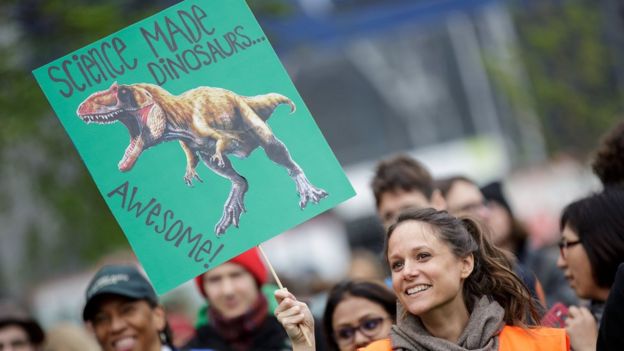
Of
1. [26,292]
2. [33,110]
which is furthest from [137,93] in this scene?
[26,292]

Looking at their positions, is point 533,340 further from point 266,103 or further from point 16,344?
point 16,344

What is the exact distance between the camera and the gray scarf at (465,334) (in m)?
5.04

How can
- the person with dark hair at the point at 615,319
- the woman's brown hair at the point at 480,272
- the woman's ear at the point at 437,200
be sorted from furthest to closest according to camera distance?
the woman's ear at the point at 437,200 → the woman's brown hair at the point at 480,272 → the person with dark hair at the point at 615,319

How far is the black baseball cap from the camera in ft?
21.0

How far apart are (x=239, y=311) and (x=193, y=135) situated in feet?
6.13

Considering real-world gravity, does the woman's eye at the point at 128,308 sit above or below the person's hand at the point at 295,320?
above

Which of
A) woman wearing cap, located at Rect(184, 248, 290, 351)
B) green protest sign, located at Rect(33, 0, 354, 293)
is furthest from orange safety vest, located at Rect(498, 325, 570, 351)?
woman wearing cap, located at Rect(184, 248, 290, 351)

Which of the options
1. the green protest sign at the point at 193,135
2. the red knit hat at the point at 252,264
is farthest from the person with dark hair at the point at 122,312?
the green protest sign at the point at 193,135

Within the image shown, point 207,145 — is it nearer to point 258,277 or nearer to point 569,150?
point 258,277

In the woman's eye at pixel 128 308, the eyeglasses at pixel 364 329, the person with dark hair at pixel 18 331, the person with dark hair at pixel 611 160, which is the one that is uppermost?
the person with dark hair at pixel 18 331

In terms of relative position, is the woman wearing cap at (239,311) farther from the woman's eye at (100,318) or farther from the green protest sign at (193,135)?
the green protest sign at (193,135)

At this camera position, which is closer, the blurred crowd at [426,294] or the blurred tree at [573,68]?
the blurred crowd at [426,294]

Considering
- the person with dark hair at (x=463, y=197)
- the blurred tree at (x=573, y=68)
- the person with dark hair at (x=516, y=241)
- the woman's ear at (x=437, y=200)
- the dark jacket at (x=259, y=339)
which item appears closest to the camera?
the dark jacket at (x=259, y=339)

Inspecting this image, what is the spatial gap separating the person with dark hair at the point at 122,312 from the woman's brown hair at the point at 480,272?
5.27 ft
